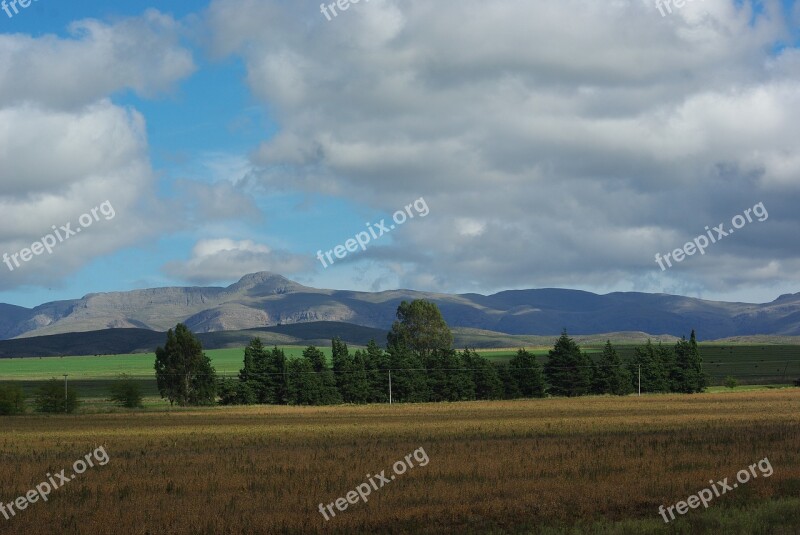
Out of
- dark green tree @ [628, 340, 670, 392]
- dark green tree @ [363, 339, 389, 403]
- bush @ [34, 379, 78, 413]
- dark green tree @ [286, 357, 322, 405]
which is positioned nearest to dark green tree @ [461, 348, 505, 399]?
dark green tree @ [363, 339, 389, 403]

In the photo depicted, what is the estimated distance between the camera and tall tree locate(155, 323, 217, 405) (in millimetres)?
108688

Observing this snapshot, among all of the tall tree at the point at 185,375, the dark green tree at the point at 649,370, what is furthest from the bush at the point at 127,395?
the dark green tree at the point at 649,370

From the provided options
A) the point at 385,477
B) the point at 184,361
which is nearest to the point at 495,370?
the point at 184,361

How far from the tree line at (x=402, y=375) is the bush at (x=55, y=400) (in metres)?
16.7

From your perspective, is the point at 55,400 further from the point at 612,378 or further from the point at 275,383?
the point at 612,378

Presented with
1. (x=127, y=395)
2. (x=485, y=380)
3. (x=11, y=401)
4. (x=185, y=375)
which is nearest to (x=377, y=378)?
(x=485, y=380)

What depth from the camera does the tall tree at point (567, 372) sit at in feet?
393

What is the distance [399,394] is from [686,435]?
71640 millimetres

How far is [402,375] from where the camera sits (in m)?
114

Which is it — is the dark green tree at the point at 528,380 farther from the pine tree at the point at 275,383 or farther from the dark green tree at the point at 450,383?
the pine tree at the point at 275,383

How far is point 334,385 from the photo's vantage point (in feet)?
367

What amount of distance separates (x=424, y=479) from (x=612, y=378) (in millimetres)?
96545

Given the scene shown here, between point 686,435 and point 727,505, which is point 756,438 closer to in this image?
point 686,435

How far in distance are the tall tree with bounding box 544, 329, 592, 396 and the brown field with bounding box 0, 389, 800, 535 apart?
63213 mm
